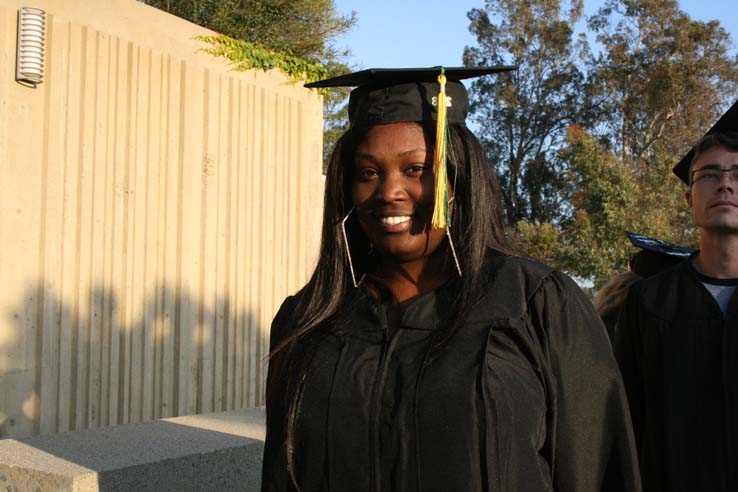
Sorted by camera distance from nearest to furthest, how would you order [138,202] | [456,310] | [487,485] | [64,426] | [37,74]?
[487,485], [456,310], [37,74], [64,426], [138,202]

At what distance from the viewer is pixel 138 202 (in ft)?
21.8

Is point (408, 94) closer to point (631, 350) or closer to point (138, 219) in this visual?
point (631, 350)

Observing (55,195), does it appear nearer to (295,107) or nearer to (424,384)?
(295,107)

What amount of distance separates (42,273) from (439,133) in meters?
4.50


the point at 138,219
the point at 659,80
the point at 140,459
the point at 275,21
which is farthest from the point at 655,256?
the point at 659,80

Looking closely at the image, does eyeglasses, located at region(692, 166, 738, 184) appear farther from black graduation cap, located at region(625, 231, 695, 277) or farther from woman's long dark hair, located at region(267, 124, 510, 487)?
woman's long dark hair, located at region(267, 124, 510, 487)

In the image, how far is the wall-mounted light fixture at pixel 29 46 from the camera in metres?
5.59

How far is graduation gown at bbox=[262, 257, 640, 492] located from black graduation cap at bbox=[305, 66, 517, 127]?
423 mm

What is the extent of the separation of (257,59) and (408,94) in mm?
5971

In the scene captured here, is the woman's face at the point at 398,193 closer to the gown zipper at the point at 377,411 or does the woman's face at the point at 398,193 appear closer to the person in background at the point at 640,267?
the gown zipper at the point at 377,411

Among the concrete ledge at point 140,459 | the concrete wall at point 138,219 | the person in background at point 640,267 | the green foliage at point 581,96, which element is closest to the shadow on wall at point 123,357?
the concrete wall at point 138,219

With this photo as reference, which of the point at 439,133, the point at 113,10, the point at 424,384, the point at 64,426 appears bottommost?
the point at 64,426

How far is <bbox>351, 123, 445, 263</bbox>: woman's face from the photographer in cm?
200

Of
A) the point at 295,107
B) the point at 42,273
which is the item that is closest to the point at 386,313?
the point at 42,273
